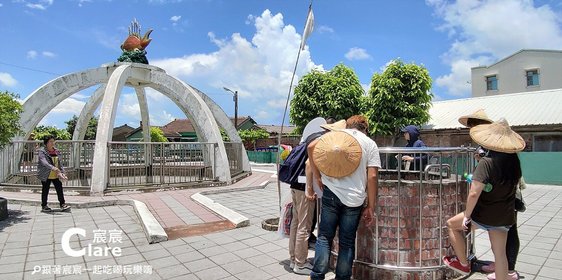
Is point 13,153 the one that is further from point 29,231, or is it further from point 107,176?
point 29,231

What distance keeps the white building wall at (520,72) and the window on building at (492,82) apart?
259 millimetres

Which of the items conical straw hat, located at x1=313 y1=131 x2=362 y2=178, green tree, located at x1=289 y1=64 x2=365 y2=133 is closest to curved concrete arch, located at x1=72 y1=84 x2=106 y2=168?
green tree, located at x1=289 y1=64 x2=365 y2=133

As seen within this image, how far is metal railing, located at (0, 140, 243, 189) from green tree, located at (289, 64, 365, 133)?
11553mm

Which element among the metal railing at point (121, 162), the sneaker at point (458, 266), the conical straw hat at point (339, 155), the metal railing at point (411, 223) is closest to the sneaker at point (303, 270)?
the metal railing at point (411, 223)

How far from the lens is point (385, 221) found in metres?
3.51

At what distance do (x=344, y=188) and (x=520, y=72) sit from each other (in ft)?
114

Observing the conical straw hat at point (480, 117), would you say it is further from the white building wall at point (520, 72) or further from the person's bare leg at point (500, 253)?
the white building wall at point (520, 72)

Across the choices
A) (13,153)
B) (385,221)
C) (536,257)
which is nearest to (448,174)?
(385,221)

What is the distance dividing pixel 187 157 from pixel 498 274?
1034 centimetres

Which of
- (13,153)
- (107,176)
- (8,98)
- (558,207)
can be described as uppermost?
(8,98)

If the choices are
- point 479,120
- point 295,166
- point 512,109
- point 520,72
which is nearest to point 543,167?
point 512,109

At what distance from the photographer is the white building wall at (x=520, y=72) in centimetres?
2870

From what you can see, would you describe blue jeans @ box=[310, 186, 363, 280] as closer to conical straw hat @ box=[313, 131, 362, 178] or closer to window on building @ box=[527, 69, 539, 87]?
conical straw hat @ box=[313, 131, 362, 178]

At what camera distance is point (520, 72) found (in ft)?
101
